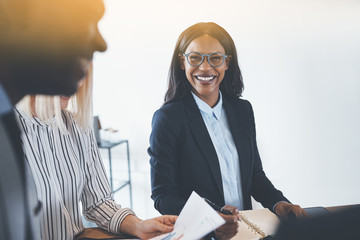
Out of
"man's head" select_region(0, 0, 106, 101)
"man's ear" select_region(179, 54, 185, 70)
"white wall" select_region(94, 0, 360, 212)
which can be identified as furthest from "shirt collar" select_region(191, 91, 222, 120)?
"white wall" select_region(94, 0, 360, 212)

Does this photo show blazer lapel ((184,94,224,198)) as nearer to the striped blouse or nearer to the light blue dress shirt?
the light blue dress shirt

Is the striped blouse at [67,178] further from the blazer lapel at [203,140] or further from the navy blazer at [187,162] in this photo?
the blazer lapel at [203,140]

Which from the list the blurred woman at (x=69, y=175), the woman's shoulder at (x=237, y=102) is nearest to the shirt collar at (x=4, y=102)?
the blurred woman at (x=69, y=175)

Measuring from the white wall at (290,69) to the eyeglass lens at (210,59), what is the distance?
4.02 feet

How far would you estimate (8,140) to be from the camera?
0.34m

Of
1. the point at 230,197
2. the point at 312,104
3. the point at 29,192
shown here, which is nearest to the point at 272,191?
the point at 230,197

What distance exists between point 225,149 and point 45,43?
973 millimetres

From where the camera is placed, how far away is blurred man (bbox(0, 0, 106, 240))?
34cm

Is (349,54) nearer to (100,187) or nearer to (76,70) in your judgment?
(100,187)

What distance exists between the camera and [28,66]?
1.18ft

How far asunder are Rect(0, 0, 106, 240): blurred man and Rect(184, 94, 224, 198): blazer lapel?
0.86m

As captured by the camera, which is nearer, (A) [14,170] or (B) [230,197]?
(A) [14,170]

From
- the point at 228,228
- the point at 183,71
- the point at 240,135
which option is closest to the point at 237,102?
the point at 240,135

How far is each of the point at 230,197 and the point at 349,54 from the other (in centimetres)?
172
